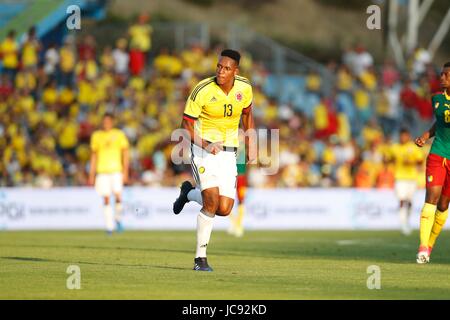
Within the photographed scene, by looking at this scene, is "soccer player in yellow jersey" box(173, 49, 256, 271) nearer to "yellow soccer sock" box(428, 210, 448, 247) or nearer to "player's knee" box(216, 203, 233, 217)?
"player's knee" box(216, 203, 233, 217)

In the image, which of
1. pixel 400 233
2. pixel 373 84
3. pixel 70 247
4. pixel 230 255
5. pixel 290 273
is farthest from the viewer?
pixel 373 84

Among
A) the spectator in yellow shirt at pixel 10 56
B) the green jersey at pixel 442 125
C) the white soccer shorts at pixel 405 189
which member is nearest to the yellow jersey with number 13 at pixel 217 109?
the green jersey at pixel 442 125

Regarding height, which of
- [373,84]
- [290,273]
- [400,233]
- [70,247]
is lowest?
[290,273]

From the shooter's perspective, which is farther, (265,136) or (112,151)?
(265,136)

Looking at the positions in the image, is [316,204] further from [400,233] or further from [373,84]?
[373,84]

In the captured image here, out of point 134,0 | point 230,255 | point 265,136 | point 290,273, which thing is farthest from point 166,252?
point 134,0

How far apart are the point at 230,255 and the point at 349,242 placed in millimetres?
5241

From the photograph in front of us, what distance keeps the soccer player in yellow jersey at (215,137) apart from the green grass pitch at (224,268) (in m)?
0.91

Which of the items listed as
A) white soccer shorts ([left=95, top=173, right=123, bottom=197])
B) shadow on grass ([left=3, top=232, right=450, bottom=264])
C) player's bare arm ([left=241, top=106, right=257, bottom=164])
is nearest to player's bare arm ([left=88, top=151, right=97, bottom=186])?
white soccer shorts ([left=95, top=173, right=123, bottom=197])

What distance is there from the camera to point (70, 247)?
66.7ft

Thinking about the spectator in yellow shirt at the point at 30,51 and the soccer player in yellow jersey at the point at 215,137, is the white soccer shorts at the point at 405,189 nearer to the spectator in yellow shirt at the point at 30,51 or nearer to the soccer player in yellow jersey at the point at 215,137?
the spectator in yellow shirt at the point at 30,51

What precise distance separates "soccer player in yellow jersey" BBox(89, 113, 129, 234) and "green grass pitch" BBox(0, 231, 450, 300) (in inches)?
79.7

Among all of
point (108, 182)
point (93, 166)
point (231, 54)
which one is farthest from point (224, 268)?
point (108, 182)

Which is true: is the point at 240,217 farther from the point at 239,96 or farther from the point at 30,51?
the point at 30,51
